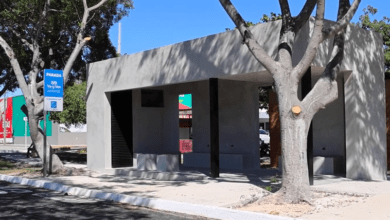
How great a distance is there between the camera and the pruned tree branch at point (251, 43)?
993 centimetres

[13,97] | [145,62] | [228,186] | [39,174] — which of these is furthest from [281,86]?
[13,97]

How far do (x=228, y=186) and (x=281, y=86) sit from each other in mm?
3536

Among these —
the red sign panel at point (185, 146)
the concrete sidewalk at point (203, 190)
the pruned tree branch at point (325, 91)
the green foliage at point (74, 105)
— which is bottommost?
the concrete sidewalk at point (203, 190)

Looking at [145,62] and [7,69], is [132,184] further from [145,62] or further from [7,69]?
[7,69]

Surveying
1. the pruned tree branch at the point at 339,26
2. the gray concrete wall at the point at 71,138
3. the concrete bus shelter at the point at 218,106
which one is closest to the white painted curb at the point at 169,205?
the concrete bus shelter at the point at 218,106

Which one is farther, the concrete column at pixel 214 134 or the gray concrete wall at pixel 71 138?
the gray concrete wall at pixel 71 138

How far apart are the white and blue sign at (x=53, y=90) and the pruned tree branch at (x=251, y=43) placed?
6925mm

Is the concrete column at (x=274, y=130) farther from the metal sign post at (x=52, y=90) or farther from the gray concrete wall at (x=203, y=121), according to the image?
the metal sign post at (x=52, y=90)

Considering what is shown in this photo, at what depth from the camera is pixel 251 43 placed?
33.3 ft

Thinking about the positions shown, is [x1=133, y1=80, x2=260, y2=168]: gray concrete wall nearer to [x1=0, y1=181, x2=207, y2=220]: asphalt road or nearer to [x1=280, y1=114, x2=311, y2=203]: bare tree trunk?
[x1=0, y1=181, x2=207, y2=220]: asphalt road

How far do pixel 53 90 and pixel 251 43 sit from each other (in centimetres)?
771

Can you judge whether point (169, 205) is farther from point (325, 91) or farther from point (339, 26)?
point (339, 26)

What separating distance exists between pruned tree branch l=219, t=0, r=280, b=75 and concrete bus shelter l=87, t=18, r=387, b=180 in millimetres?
1933

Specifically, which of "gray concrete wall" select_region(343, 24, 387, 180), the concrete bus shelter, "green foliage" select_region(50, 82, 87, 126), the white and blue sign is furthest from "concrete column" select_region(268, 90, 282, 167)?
"green foliage" select_region(50, 82, 87, 126)
